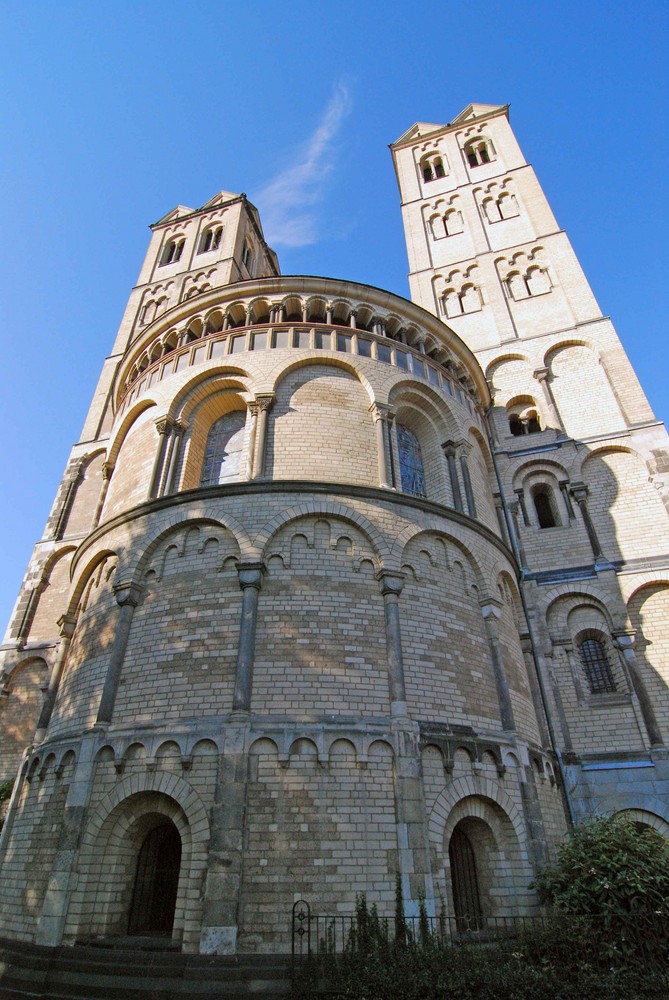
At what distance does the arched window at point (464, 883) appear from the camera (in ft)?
30.9

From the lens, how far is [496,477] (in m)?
18.7

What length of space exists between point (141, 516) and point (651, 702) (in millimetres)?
12881

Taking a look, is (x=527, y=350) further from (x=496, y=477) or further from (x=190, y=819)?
(x=190, y=819)

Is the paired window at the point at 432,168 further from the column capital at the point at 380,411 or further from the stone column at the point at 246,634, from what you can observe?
the stone column at the point at 246,634

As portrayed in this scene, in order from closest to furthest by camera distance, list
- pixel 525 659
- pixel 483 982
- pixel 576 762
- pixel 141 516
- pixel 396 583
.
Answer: pixel 483 982, pixel 396 583, pixel 141 516, pixel 576 762, pixel 525 659

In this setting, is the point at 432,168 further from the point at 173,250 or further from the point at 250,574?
the point at 250,574

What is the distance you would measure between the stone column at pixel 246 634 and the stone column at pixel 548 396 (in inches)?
511

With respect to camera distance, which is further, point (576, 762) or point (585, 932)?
point (576, 762)

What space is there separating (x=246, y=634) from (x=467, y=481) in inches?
297

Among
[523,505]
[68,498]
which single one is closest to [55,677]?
[68,498]

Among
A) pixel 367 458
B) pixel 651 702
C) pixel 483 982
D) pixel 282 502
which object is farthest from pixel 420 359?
pixel 483 982

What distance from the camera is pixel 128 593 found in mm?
11219

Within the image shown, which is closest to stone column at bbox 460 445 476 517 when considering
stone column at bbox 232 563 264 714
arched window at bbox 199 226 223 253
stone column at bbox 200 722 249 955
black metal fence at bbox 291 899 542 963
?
stone column at bbox 232 563 264 714

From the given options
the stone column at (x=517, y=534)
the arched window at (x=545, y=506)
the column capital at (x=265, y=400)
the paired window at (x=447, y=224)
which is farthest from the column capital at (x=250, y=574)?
the paired window at (x=447, y=224)
